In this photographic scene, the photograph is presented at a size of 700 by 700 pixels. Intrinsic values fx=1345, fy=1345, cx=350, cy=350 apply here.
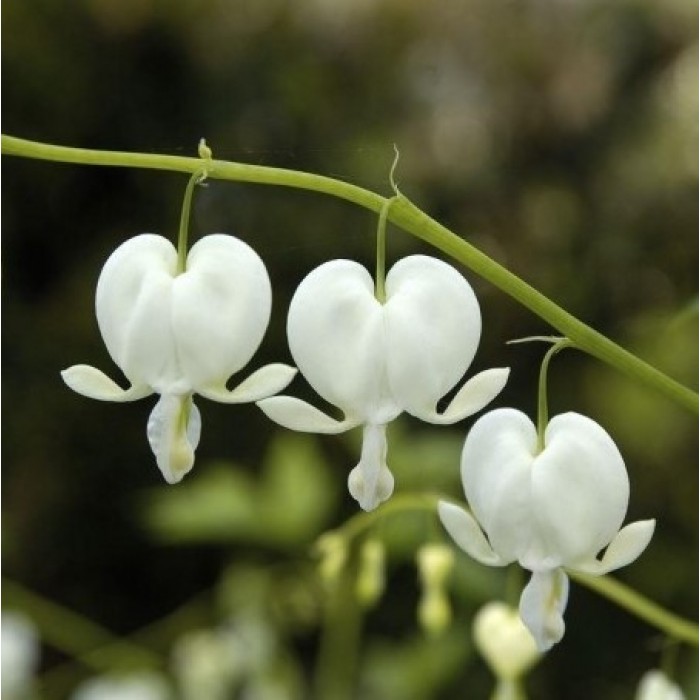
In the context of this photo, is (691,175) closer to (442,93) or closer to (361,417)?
(442,93)

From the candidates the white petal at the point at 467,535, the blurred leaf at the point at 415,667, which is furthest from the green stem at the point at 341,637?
the white petal at the point at 467,535

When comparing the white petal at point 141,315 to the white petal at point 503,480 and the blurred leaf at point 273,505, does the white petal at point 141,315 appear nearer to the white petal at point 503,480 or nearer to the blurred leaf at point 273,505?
the white petal at point 503,480

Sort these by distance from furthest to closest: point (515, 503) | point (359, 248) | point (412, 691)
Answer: point (359, 248) < point (412, 691) < point (515, 503)

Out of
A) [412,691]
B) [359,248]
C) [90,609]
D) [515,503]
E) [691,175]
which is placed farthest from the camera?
[90,609]

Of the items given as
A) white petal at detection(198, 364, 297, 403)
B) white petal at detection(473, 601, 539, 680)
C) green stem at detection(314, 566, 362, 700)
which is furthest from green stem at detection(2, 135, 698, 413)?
green stem at detection(314, 566, 362, 700)

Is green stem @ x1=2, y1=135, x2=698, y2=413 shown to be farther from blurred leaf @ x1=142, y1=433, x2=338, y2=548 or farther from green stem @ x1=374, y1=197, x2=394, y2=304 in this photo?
blurred leaf @ x1=142, y1=433, x2=338, y2=548

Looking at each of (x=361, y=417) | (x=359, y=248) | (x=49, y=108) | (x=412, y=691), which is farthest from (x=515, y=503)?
(x=49, y=108)

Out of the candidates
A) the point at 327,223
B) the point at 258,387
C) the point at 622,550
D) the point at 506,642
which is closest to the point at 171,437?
the point at 258,387

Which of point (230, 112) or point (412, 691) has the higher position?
point (230, 112)
